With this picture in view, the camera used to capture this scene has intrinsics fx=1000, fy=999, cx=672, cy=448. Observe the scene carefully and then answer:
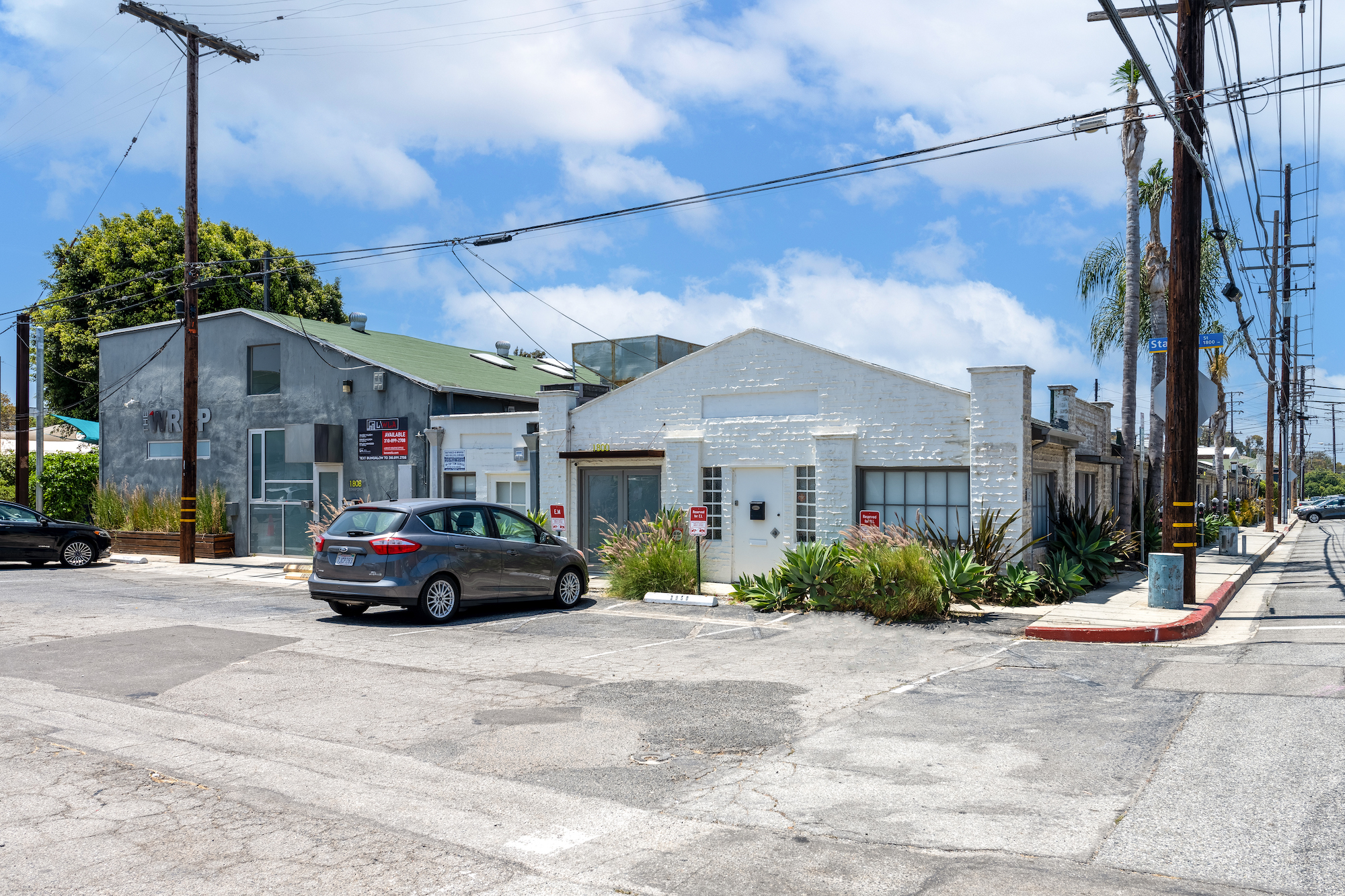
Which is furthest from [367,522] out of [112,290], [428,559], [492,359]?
[112,290]

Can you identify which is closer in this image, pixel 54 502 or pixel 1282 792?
pixel 1282 792

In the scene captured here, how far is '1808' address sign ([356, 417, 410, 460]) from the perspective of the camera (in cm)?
2081

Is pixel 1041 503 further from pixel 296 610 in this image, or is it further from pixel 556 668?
pixel 296 610

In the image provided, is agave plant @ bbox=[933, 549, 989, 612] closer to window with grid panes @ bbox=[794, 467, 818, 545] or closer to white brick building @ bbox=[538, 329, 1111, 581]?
white brick building @ bbox=[538, 329, 1111, 581]

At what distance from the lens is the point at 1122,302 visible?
79.6ft

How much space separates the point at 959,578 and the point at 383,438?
13.0 m

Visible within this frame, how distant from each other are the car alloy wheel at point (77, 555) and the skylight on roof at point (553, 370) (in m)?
12.2

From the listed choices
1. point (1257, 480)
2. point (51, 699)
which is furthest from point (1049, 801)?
point (1257, 480)

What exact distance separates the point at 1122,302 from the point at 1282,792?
21.0 m

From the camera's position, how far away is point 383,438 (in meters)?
21.0

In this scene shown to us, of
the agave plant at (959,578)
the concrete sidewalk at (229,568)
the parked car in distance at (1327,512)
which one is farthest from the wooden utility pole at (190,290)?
the parked car in distance at (1327,512)

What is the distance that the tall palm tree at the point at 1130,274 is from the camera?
61.5 feet

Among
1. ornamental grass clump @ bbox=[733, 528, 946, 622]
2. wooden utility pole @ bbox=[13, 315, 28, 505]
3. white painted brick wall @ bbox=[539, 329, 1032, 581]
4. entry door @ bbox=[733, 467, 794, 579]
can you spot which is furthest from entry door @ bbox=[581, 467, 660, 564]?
wooden utility pole @ bbox=[13, 315, 28, 505]

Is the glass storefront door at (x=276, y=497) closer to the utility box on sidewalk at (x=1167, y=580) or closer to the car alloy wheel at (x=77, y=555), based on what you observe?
the car alloy wheel at (x=77, y=555)
